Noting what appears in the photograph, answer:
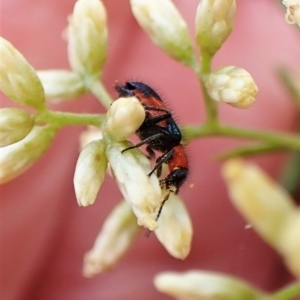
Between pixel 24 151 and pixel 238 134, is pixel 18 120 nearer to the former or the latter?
pixel 24 151

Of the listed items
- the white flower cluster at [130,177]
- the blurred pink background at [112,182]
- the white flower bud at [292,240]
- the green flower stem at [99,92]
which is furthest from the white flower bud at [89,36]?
the blurred pink background at [112,182]

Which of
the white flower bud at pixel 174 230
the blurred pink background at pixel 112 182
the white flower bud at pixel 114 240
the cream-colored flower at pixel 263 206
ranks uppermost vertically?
the white flower bud at pixel 174 230

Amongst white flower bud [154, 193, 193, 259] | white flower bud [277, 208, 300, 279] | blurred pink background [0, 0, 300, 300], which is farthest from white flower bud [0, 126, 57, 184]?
blurred pink background [0, 0, 300, 300]

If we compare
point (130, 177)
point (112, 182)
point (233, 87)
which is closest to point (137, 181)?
point (130, 177)

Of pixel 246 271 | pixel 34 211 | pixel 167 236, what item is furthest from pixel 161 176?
pixel 34 211

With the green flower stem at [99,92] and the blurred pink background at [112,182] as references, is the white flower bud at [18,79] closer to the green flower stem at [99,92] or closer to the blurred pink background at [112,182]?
the green flower stem at [99,92]
